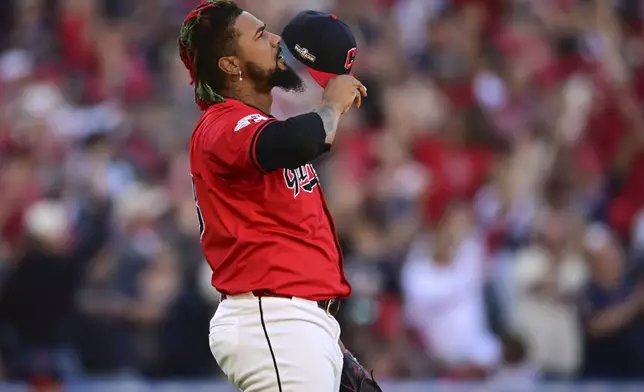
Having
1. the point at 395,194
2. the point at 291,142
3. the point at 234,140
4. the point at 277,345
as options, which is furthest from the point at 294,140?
the point at 395,194

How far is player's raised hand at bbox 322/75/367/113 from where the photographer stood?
390cm

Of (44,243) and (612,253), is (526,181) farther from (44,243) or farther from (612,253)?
(44,243)

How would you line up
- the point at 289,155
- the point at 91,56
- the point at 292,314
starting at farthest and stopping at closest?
the point at 91,56
the point at 292,314
the point at 289,155

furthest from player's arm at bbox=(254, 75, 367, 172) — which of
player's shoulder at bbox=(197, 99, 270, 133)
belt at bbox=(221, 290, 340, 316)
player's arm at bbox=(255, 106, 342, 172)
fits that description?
belt at bbox=(221, 290, 340, 316)

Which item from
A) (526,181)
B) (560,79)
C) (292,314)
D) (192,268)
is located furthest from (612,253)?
(292,314)

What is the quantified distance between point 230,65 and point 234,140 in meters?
0.44

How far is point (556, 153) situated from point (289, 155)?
5.70 meters

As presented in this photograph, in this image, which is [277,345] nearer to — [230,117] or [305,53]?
[230,117]

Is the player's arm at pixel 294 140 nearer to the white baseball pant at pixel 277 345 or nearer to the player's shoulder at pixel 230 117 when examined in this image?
the player's shoulder at pixel 230 117

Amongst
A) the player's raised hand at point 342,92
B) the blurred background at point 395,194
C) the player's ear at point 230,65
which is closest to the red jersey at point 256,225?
the player's ear at point 230,65

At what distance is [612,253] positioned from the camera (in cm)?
814

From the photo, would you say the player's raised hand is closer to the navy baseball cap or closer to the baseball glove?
the navy baseball cap

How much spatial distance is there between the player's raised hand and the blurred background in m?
3.91

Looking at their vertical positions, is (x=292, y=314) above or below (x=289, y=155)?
below
